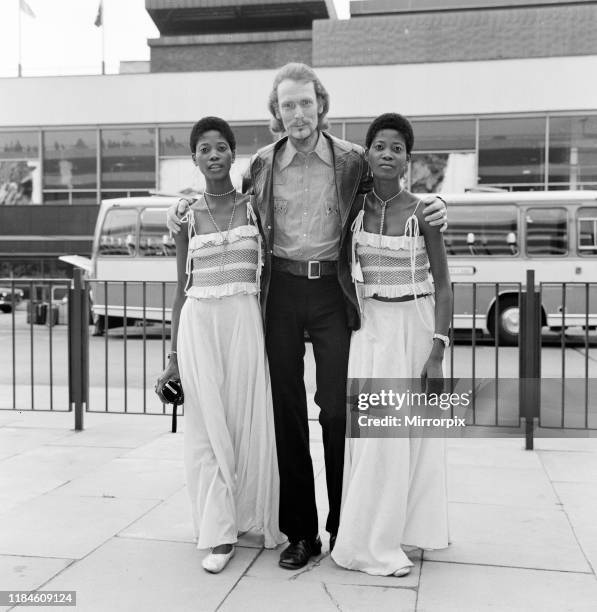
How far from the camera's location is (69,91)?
22406 millimetres

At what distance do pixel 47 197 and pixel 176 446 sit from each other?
61.1ft

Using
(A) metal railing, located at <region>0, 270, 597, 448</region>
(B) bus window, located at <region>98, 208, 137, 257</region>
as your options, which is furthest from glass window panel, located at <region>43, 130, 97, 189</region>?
(A) metal railing, located at <region>0, 270, 597, 448</region>

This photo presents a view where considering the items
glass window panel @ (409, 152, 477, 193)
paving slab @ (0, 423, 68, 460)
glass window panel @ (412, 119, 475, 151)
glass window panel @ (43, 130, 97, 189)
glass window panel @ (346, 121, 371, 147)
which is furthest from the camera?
glass window panel @ (43, 130, 97, 189)

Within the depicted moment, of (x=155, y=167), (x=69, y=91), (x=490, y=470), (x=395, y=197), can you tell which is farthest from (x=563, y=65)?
(x=395, y=197)

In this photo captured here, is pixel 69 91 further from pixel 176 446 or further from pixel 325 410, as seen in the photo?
pixel 325 410

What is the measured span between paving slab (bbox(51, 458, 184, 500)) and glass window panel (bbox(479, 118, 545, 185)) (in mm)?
17013

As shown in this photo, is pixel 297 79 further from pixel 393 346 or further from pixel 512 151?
pixel 512 151

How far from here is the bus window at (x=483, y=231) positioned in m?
15.2

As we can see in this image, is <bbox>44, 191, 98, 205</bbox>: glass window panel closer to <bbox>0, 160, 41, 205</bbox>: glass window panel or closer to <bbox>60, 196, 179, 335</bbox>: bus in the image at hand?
<bbox>0, 160, 41, 205</bbox>: glass window panel

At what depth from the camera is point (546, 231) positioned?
1509 centimetres

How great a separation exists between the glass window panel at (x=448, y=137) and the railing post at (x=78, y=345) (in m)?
15.6

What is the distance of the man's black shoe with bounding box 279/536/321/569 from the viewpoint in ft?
10.7

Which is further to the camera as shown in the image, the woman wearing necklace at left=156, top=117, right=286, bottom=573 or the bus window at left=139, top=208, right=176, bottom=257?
the bus window at left=139, top=208, right=176, bottom=257

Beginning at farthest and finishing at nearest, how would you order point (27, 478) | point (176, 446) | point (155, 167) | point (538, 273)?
1. point (155, 167)
2. point (538, 273)
3. point (176, 446)
4. point (27, 478)
